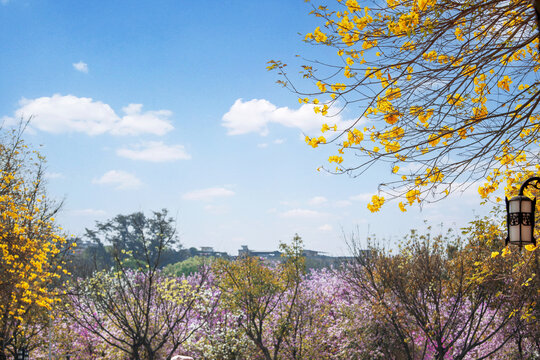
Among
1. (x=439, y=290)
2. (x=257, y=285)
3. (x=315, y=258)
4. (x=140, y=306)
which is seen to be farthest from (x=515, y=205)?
(x=315, y=258)

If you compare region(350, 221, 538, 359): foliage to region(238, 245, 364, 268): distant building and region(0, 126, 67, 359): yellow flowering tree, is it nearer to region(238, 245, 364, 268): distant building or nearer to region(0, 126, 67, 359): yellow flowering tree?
region(238, 245, 364, 268): distant building

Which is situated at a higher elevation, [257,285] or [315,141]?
[315,141]

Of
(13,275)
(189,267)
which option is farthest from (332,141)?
(189,267)

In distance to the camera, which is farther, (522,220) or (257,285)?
(257,285)

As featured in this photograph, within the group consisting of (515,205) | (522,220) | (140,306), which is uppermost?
(515,205)

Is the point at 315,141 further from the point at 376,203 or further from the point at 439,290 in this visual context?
the point at 439,290

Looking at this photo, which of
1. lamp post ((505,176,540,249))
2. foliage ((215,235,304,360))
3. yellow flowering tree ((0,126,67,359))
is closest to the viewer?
lamp post ((505,176,540,249))

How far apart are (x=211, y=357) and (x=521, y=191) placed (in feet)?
47.2

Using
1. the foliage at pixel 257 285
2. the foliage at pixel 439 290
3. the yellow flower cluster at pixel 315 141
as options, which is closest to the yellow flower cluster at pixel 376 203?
the yellow flower cluster at pixel 315 141

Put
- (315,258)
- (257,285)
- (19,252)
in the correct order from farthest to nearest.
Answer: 1. (315,258)
2. (257,285)
3. (19,252)

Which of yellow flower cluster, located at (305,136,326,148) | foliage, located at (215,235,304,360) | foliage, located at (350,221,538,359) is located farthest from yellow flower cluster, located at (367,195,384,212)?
foliage, located at (215,235,304,360)

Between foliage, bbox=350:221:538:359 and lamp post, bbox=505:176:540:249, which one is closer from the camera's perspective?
lamp post, bbox=505:176:540:249

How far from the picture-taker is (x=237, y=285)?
17.0 metres

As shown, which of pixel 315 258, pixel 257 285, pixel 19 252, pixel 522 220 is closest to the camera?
pixel 522 220
